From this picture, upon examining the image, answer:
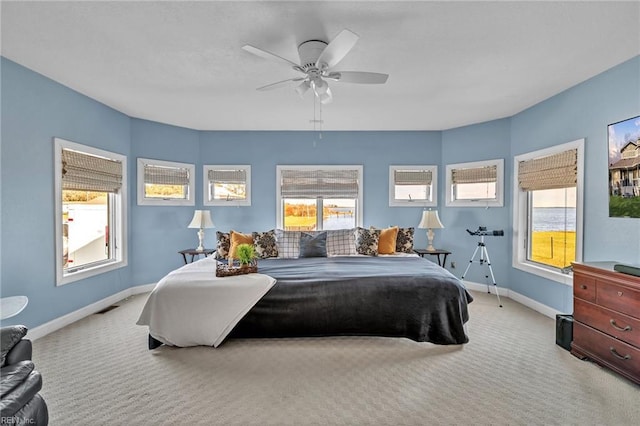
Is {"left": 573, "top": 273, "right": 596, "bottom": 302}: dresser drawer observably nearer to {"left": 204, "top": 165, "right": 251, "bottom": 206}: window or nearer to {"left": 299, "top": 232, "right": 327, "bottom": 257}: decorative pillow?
{"left": 299, "top": 232, "right": 327, "bottom": 257}: decorative pillow

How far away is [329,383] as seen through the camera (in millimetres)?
2301

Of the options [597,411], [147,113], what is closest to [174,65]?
[147,113]

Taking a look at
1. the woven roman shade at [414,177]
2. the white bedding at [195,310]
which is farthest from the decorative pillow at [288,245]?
the woven roman shade at [414,177]

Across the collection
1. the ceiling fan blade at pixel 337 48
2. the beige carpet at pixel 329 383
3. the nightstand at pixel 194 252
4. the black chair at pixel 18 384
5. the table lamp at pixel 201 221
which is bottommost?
the beige carpet at pixel 329 383

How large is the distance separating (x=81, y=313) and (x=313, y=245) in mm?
3030

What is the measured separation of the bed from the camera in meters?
2.85

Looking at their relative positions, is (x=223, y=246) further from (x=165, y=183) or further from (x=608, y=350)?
(x=608, y=350)

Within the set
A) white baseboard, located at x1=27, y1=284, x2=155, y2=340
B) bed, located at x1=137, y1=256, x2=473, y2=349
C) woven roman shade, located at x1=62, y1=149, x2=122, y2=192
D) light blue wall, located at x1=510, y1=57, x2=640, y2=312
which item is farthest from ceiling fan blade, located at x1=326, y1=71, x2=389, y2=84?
white baseboard, located at x1=27, y1=284, x2=155, y2=340

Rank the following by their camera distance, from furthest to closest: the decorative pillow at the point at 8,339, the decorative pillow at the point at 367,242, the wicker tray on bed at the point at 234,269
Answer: the decorative pillow at the point at 367,242 < the wicker tray on bed at the point at 234,269 < the decorative pillow at the point at 8,339

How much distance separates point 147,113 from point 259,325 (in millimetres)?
3590

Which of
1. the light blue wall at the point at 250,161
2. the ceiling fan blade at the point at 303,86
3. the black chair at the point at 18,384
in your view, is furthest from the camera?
the light blue wall at the point at 250,161

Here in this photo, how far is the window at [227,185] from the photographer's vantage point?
17.6 feet

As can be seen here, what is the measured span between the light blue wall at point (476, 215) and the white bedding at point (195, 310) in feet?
12.1

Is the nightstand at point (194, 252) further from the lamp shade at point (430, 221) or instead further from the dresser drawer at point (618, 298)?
the dresser drawer at point (618, 298)
